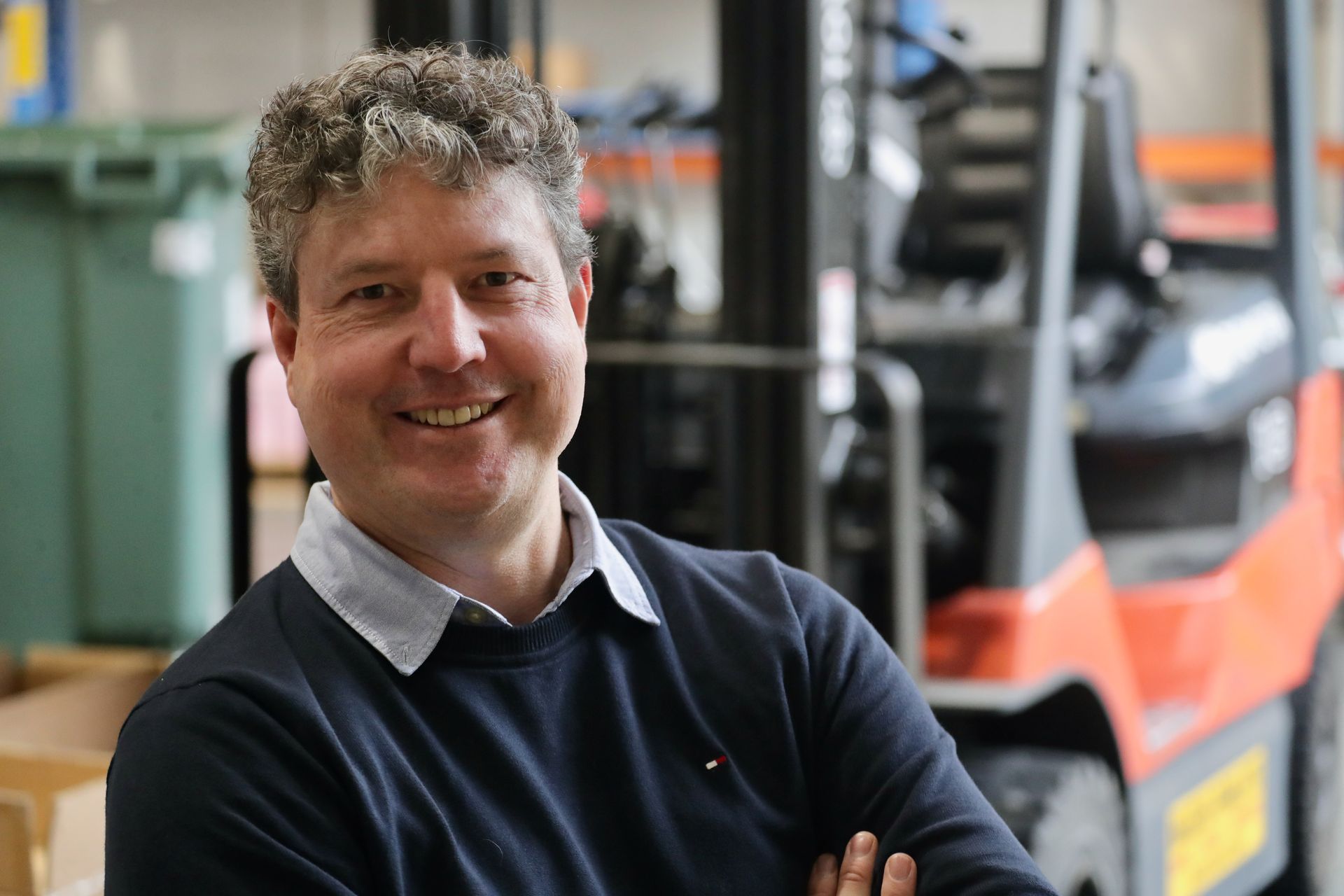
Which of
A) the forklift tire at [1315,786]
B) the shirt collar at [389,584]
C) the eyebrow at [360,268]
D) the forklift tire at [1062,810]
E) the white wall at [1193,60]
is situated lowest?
the forklift tire at [1315,786]

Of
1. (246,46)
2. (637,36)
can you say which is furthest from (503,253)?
(246,46)

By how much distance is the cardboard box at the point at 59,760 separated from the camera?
100 inches

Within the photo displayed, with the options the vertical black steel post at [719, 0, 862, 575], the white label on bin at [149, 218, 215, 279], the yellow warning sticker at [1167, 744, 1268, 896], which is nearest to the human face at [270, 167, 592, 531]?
the vertical black steel post at [719, 0, 862, 575]

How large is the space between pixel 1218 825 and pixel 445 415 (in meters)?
2.94

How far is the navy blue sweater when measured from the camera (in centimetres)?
132

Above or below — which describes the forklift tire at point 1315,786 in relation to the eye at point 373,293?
below

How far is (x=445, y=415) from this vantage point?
1.47 meters

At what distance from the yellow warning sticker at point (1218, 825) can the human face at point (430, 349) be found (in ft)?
8.39

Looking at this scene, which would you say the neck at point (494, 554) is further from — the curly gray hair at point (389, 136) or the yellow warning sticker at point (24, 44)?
the yellow warning sticker at point (24, 44)

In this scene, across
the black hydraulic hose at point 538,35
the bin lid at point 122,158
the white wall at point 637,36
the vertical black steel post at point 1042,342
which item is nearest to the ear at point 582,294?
the vertical black steel post at point 1042,342

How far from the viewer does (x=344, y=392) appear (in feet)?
4.80

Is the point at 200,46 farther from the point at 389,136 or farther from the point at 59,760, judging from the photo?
the point at 389,136

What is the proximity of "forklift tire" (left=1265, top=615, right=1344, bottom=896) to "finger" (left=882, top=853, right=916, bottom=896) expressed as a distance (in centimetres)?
315

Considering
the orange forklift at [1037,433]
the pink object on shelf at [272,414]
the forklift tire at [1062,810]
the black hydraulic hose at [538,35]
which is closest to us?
the forklift tire at [1062,810]
